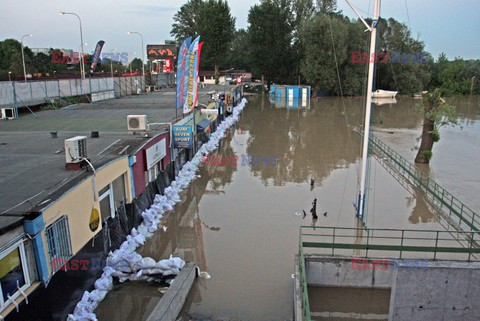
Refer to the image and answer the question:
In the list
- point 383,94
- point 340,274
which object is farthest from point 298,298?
point 383,94

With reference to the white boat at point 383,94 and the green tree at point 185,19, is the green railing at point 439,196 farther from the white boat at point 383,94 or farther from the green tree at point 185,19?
the green tree at point 185,19

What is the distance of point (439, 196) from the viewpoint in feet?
58.6

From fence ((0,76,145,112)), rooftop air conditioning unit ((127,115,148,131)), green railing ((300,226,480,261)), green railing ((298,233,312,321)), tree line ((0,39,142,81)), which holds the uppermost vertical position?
tree line ((0,39,142,81))

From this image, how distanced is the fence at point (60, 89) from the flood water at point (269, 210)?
12.2 meters

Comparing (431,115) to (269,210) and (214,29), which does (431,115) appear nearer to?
(269,210)

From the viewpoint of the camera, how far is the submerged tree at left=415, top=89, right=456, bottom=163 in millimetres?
22406

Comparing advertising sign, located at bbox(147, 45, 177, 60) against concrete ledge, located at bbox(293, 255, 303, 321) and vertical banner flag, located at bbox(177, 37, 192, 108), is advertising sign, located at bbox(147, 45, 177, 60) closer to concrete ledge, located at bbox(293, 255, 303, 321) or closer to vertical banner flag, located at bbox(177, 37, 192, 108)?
vertical banner flag, located at bbox(177, 37, 192, 108)

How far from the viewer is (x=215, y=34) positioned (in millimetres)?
75750

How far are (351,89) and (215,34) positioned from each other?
2786 cm

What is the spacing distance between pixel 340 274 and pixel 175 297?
4540mm

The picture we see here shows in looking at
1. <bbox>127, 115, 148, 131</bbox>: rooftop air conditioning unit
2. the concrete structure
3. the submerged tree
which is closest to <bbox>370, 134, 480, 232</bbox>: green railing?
the submerged tree

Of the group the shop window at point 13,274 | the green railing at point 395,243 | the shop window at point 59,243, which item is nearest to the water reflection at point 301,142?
the green railing at point 395,243

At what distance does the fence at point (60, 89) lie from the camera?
23.4m

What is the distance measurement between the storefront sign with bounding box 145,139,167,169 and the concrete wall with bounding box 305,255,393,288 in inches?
302
